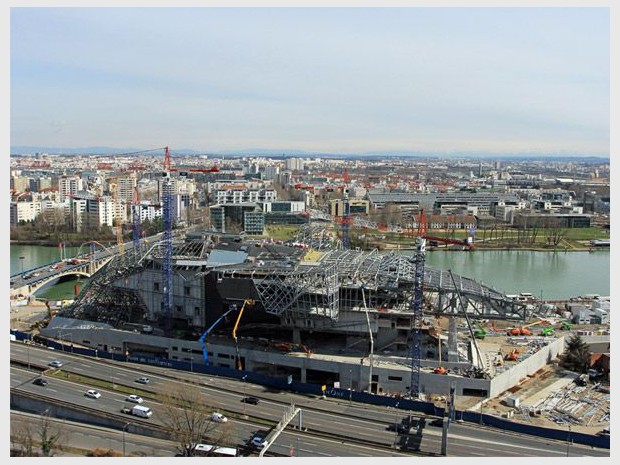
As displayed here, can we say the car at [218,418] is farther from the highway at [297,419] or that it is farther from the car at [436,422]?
the car at [436,422]

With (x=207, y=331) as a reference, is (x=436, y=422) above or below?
below

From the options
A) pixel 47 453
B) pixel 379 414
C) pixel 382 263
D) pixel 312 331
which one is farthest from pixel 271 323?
pixel 47 453

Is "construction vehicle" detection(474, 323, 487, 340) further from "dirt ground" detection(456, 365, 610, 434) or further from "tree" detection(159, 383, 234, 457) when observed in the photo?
"tree" detection(159, 383, 234, 457)

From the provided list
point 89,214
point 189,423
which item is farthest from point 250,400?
point 89,214

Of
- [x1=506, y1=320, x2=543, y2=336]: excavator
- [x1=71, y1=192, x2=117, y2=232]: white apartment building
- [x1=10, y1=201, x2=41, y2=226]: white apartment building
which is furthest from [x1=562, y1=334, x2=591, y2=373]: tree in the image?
[x1=10, y1=201, x2=41, y2=226]: white apartment building

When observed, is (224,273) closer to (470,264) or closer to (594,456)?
(594,456)

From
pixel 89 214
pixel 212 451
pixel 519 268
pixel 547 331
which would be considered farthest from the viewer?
pixel 89 214

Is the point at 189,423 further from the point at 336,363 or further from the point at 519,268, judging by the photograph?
the point at 519,268
